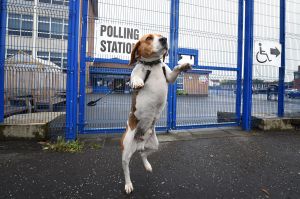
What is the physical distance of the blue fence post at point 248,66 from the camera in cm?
595

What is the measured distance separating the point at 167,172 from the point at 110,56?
2982mm

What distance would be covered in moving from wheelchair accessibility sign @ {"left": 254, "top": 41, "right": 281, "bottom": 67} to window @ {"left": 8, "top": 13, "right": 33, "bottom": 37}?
562cm

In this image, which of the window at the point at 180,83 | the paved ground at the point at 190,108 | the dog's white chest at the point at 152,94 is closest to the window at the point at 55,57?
the paved ground at the point at 190,108

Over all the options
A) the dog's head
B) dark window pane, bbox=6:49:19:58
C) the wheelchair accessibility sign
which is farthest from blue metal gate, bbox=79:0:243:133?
the dog's head

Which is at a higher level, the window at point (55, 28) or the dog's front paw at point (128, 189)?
the window at point (55, 28)

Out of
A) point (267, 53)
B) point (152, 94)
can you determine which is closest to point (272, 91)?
point (267, 53)

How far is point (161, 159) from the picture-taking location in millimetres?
3693

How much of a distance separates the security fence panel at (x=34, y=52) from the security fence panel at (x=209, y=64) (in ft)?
9.22

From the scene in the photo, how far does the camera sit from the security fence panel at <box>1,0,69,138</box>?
15.5ft

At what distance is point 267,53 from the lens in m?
6.13

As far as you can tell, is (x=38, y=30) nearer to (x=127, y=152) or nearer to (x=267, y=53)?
(x=127, y=152)

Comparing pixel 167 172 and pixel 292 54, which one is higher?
pixel 292 54

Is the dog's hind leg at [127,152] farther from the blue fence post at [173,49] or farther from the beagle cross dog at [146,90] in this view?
the blue fence post at [173,49]

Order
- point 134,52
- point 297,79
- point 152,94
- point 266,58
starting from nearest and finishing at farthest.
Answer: point 152,94 → point 134,52 → point 266,58 → point 297,79
